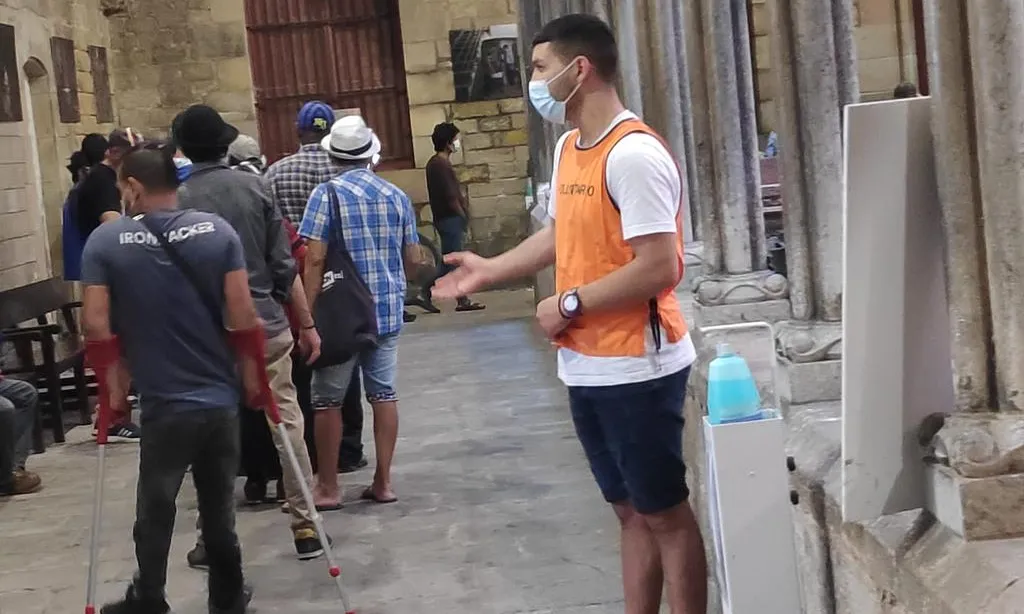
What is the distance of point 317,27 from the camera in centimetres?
1313

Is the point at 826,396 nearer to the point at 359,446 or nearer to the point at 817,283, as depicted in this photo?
the point at 817,283

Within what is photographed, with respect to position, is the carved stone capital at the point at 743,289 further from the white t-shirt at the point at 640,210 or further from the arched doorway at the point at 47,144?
the arched doorway at the point at 47,144

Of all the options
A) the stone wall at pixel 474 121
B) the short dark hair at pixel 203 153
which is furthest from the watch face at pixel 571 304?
the stone wall at pixel 474 121

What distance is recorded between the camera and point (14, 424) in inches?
216

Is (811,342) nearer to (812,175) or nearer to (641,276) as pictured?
(812,175)

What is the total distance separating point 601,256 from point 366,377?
7.77ft

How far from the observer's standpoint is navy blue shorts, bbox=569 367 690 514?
2520 mm

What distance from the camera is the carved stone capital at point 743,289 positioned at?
3682 mm

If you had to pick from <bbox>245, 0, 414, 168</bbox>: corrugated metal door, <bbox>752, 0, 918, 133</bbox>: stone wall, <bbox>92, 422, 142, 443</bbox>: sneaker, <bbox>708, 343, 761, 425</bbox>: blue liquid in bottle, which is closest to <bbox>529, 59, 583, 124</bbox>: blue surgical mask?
<bbox>708, 343, 761, 425</bbox>: blue liquid in bottle

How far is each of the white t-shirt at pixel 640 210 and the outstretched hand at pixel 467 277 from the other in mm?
272

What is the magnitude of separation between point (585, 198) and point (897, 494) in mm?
809

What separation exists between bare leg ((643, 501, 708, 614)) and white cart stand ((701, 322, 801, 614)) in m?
0.17

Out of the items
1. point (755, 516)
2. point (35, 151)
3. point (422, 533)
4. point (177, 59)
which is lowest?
point (422, 533)

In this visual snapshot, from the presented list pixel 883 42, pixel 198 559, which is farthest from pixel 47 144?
pixel 198 559
